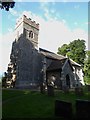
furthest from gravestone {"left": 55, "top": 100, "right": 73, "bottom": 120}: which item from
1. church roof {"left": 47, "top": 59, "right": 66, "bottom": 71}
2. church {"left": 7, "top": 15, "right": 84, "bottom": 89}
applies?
church roof {"left": 47, "top": 59, "right": 66, "bottom": 71}

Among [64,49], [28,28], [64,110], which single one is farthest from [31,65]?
[64,49]

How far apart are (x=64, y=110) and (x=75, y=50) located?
45630mm

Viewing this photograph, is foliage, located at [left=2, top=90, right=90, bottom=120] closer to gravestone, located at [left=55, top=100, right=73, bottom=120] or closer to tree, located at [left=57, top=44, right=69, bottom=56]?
gravestone, located at [left=55, top=100, right=73, bottom=120]

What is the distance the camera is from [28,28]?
34188mm

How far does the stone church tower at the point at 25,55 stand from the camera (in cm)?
3047

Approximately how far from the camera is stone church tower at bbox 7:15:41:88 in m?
30.5

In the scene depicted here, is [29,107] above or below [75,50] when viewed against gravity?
below

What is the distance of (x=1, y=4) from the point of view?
10805 mm

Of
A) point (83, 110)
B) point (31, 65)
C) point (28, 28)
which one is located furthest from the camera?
point (28, 28)

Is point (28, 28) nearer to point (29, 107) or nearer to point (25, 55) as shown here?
point (25, 55)

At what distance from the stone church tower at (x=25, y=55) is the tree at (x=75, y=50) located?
1971 centimetres

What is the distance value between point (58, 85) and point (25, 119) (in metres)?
22.9

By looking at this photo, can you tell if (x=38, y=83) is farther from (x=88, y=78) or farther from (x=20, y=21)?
(x=88, y=78)

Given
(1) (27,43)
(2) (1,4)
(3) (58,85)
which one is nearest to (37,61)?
(1) (27,43)
